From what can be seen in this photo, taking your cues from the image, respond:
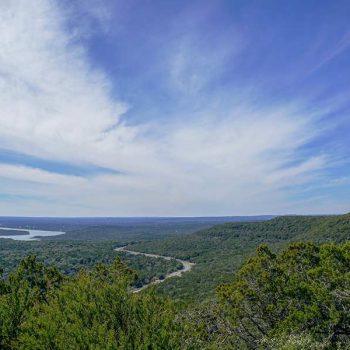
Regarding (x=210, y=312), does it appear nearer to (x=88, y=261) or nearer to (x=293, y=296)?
(x=293, y=296)

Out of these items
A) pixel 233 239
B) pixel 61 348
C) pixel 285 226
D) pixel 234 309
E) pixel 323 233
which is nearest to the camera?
pixel 61 348

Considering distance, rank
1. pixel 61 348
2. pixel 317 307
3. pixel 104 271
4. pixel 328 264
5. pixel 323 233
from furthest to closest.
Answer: pixel 323 233 < pixel 104 271 < pixel 328 264 < pixel 317 307 < pixel 61 348

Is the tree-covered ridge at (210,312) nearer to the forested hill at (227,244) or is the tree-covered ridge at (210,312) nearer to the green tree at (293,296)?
the green tree at (293,296)

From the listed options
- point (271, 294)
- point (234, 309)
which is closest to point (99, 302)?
point (234, 309)

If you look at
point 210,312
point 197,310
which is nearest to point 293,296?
point 210,312

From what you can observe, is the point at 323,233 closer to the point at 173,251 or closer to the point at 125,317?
the point at 125,317

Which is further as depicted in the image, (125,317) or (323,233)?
(323,233)
